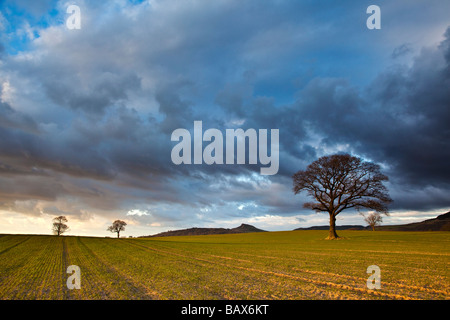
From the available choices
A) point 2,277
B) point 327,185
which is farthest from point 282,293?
point 327,185

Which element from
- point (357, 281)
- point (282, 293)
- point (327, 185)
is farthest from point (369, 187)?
point (282, 293)

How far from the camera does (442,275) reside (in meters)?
12.2

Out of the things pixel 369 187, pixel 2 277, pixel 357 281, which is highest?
pixel 369 187

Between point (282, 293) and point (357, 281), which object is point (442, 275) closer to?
point (357, 281)

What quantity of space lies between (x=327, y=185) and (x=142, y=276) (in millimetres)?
44488
